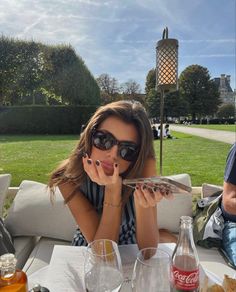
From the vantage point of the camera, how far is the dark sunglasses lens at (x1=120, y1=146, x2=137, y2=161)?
1.75m

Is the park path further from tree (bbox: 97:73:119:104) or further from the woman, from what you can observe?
tree (bbox: 97:73:119:104)

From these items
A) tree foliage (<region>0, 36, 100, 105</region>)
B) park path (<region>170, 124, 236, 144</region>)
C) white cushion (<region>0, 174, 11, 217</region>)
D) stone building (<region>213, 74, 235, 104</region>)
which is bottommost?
park path (<region>170, 124, 236, 144</region>)

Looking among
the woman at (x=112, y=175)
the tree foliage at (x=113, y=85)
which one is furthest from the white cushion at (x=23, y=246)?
the tree foliage at (x=113, y=85)

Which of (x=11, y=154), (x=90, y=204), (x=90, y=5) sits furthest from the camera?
(x=11, y=154)

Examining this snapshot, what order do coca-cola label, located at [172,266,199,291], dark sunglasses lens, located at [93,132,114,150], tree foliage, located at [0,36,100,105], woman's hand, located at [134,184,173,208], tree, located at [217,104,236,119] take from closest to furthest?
1. coca-cola label, located at [172,266,199,291]
2. woman's hand, located at [134,184,173,208]
3. dark sunglasses lens, located at [93,132,114,150]
4. tree foliage, located at [0,36,100,105]
5. tree, located at [217,104,236,119]

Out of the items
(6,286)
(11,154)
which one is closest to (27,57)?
(11,154)

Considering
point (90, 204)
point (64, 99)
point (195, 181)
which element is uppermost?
point (64, 99)

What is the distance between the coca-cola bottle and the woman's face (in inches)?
28.3

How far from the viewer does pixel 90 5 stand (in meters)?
8.39

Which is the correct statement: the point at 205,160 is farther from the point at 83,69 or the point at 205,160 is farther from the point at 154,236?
the point at 83,69

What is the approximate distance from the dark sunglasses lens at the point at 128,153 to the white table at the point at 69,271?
1.71 ft

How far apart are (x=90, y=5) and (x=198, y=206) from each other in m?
7.42

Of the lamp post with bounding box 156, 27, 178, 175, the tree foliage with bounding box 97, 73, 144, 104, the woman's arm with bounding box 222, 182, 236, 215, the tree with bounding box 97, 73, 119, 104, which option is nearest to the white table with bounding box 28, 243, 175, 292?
the woman's arm with bounding box 222, 182, 236, 215

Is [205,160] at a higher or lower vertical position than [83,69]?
lower
